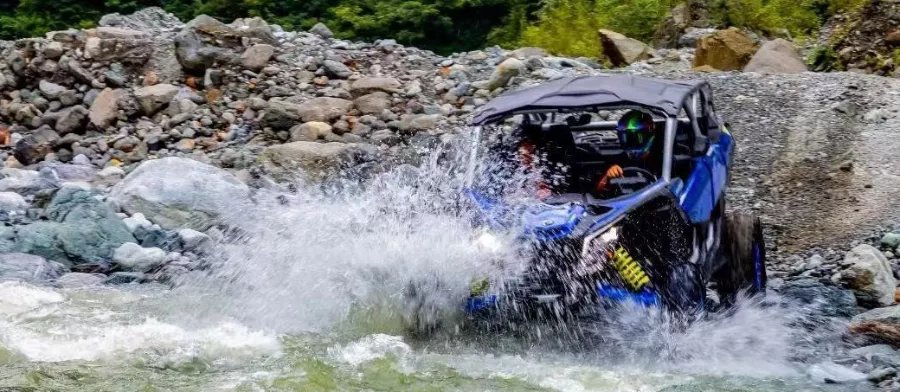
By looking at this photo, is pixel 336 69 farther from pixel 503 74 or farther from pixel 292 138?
pixel 503 74

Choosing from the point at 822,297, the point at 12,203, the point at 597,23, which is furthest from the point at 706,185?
the point at 597,23

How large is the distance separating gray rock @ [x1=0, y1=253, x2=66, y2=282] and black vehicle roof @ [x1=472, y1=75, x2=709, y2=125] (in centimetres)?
379

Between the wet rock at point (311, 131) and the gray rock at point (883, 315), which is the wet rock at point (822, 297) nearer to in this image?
the gray rock at point (883, 315)

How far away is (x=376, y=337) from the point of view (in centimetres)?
634

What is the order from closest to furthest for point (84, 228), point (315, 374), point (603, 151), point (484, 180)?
point (315, 374), point (484, 180), point (603, 151), point (84, 228)

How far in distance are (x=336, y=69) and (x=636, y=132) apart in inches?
318

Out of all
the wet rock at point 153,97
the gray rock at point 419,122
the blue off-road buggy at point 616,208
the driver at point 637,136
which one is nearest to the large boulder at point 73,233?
the blue off-road buggy at point 616,208

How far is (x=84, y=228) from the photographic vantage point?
9352mm

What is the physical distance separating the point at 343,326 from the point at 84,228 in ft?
12.6

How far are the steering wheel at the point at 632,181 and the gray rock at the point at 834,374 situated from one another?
1558mm

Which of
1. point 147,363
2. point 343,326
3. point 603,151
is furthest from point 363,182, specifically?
point 147,363

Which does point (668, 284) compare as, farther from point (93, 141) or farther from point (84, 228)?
point (93, 141)

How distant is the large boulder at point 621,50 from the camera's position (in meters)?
16.5

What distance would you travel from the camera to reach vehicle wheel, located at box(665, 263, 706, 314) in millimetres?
6289
